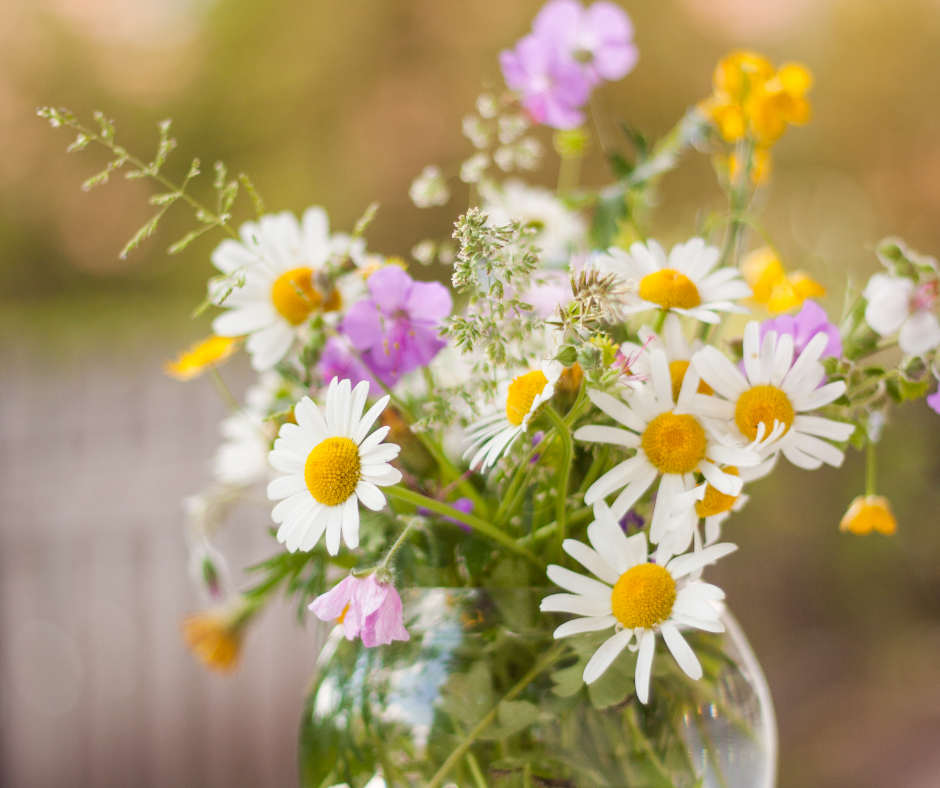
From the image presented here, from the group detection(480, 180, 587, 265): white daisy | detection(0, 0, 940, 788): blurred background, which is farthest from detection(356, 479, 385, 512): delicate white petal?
detection(0, 0, 940, 788): blurred background

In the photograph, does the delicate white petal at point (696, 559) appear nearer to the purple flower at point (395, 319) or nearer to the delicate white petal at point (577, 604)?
the delicate white petal at point (577, 604)

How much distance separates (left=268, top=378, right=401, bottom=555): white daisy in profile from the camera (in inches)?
11.9

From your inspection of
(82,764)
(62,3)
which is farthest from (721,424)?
(62,3)

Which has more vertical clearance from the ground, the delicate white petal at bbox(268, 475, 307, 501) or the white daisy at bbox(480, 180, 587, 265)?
the white daisy at bbox(480, 180, 587, 265)

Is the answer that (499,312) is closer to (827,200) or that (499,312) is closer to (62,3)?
(827,200)

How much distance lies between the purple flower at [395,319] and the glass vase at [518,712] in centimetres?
12

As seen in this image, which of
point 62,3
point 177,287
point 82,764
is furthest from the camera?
point 177,287

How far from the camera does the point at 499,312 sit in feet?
1.03

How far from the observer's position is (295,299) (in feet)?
1.27

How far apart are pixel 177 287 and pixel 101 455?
5.22ft

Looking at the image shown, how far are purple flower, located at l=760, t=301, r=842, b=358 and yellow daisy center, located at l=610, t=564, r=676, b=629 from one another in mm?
117

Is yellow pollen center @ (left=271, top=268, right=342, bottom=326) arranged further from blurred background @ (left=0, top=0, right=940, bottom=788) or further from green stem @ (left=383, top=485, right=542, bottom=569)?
blurred background @ (left=0, top=0, right=940, bottom=788)

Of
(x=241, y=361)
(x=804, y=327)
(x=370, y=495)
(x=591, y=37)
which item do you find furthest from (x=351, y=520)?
(x=241, y=361)

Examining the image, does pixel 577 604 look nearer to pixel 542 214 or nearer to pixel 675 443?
pixel 675 443
